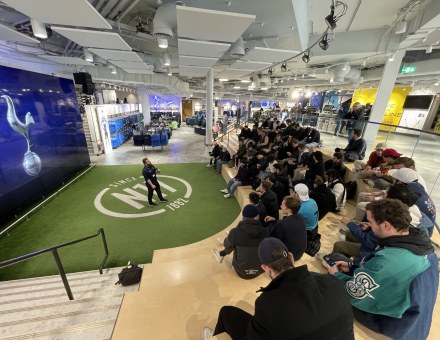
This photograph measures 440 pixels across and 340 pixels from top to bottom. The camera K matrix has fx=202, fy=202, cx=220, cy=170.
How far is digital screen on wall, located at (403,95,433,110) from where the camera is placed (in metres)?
12.0

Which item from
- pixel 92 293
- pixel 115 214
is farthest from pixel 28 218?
pixel 92 293

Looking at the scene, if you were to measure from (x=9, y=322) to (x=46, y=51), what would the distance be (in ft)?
29.8

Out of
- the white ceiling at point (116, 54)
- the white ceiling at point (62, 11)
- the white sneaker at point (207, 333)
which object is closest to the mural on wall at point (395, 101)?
the white ceiling at point (116, 54)

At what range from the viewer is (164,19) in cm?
456

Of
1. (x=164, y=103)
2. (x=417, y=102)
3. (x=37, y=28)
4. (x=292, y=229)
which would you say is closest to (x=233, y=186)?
(x=292, y=229)

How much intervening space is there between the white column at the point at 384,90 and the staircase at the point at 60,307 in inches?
375

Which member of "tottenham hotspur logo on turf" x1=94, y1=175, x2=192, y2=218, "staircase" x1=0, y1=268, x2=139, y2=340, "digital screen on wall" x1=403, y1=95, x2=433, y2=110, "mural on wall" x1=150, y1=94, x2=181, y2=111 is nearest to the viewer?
"staircase" x1=0, y1=268, x2=139, y2=340

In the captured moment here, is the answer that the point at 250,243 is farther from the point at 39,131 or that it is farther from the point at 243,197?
the point at 39,131

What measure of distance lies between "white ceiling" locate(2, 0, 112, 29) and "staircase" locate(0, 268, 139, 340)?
470 cm

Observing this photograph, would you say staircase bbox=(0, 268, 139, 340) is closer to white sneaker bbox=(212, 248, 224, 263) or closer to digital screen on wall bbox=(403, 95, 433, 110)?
white sneaker bbox=(212, 248, 224, 263)

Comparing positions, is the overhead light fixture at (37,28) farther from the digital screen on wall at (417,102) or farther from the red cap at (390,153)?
the digital screen on wall at (417,102)

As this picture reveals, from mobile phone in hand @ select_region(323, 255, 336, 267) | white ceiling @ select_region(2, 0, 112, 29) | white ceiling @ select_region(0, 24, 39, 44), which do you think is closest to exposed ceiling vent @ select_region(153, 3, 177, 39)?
white ceiling @ select_region(2, 0, 112, 29)

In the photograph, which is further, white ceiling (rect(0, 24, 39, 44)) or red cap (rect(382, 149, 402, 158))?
white ceiling (rect(0, 24, 39, 44))

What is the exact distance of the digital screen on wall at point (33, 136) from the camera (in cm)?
532
